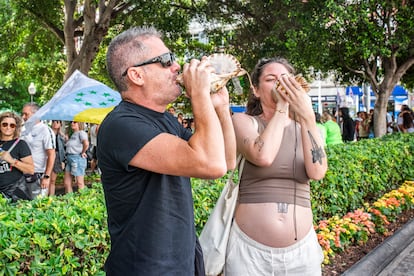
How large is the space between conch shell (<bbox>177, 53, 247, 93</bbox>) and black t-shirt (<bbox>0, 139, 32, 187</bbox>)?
364cm

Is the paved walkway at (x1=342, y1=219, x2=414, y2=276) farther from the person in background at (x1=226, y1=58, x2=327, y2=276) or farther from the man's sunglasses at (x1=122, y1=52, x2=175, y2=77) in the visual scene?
the man's sunglasses at (x1=122, y1=52, x2=175, y2=77)

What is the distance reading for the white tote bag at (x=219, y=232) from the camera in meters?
2.45

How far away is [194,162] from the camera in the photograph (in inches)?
61.3

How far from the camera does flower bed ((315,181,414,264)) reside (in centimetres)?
484

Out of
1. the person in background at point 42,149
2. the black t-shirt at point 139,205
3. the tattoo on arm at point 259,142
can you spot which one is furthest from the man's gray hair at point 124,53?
the person in background at point 42,149

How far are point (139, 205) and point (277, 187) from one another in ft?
3.24

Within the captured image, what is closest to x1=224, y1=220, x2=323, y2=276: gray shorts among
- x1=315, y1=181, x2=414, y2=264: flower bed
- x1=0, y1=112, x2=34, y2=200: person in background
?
x1=315, y1=181, x2=414, y2=264: flower bed

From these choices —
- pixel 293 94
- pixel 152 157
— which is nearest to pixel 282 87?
pixel 293 94

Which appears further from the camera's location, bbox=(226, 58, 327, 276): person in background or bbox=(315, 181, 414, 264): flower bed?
bbox=(315, 181, 414, 264): flower bed

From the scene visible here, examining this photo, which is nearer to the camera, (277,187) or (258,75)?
(277,187)

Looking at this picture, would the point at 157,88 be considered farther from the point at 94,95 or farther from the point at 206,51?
the point at 206,51

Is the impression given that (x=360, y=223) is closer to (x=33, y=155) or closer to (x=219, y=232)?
(x=219, y=232)

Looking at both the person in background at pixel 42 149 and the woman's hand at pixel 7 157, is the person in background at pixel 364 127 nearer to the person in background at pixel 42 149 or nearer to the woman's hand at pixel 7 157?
the person in background at pixel 42 149

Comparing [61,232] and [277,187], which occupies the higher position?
[277,187]
